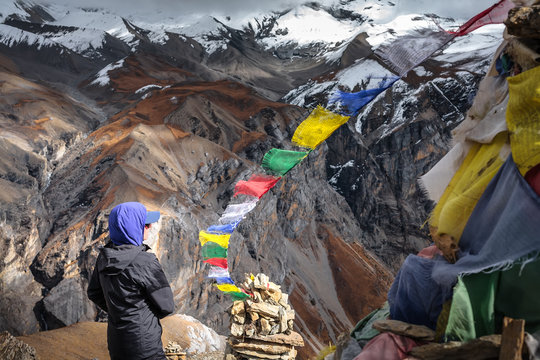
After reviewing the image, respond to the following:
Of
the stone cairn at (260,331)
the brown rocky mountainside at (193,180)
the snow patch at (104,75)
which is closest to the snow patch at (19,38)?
the brown rocky mountainside at (193,180)

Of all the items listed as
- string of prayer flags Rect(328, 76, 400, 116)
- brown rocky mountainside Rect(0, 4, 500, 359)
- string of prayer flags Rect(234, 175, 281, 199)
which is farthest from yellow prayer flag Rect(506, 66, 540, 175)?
string of prayer flags Rect(234, 175, 281, 199)

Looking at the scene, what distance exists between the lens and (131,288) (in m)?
2.75

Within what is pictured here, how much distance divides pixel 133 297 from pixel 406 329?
183 centimetres

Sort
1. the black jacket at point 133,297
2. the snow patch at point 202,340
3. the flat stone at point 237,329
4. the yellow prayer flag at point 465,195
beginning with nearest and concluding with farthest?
the black jacket at point 133,297, the yellow prayer flag at point 465,195, the flat stone at point 237,329, the snow patch at point 202,340

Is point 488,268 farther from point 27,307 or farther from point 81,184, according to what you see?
point 81,184

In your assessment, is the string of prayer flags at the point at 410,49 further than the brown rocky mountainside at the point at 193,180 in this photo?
No

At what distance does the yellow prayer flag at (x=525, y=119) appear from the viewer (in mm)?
2461

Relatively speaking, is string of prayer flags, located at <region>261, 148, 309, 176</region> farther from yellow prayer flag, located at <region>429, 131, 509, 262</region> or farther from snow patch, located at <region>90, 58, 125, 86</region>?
snow patch, located at <region>90, 58, 125, 86</region>

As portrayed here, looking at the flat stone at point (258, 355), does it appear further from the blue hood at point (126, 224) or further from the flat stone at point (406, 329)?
the blue hood at point (126, 224)

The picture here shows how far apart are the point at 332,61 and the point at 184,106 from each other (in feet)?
165

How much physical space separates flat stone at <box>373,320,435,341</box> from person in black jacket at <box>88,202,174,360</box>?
1487 millimetres

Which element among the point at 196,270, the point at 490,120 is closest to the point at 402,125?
the point at 196,270

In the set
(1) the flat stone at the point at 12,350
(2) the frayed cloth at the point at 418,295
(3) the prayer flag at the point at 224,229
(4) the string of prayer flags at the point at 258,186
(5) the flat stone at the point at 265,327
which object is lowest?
(5) the flat stone at the point at 265,327

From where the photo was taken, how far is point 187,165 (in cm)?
2520
